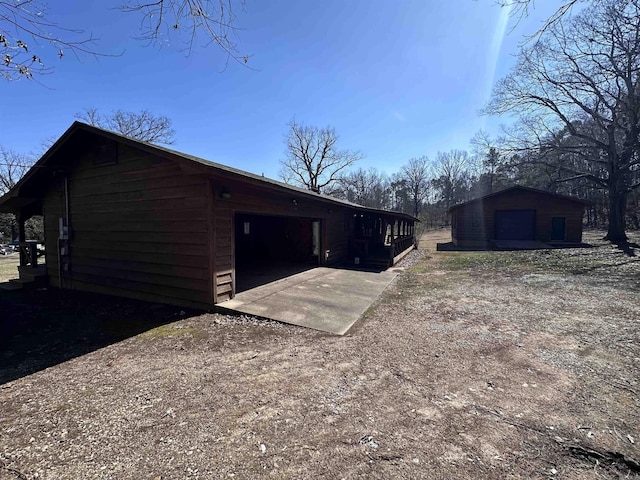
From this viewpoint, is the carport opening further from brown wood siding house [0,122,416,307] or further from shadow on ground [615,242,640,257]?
shadow on ground [615,242,640,257]

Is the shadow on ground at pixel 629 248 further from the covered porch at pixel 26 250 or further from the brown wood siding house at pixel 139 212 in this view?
the covered porch at pixel 26 250

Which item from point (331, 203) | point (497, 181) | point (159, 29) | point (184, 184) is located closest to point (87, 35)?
point (159, 29)

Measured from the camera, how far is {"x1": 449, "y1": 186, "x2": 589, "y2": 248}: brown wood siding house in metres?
18.7

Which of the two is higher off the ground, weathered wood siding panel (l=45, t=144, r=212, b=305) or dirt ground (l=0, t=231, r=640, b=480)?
weathered wood siding panel (l=45, t=144, r=212, b=305)

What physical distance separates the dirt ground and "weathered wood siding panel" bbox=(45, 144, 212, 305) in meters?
0.92

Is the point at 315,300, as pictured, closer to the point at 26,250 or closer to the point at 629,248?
the point at 26,250

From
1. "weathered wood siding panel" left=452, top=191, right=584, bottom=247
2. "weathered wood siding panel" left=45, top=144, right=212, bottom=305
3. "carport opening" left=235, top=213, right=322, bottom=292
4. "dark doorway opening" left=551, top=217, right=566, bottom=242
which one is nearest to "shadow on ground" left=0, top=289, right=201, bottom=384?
"weathered wood siding panel" left=45, top=144, right=212, bottom=305

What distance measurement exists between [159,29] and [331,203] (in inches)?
302

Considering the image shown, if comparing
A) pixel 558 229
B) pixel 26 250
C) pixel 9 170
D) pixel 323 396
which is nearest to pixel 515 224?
pixel 558 229

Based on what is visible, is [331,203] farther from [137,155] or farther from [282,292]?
[137,155]

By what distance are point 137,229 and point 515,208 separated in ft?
71.8

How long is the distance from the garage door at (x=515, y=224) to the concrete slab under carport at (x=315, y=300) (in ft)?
50.2

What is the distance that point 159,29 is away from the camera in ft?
9.18

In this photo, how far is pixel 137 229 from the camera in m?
6.55
